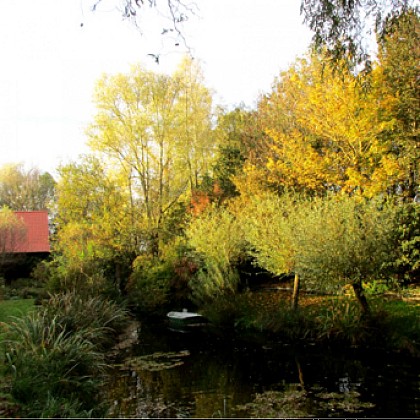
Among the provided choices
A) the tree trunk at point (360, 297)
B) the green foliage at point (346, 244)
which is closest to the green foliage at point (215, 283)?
the green foliage at point (346, 244)

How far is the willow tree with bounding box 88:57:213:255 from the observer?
81.4 feet

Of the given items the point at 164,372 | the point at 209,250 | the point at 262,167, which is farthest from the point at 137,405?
the point at 262,167

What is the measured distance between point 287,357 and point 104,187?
15442 mm

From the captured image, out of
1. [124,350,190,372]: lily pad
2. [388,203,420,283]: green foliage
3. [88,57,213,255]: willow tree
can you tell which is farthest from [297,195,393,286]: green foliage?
[88,57,213,255]: willow tree

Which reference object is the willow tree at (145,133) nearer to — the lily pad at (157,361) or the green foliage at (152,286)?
the green foliage at (152,286)

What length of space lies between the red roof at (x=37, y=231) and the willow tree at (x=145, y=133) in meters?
8.95

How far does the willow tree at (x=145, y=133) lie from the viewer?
24.8m

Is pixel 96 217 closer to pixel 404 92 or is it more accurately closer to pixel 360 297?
pixel 360 297

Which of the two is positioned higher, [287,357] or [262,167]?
[262,167]

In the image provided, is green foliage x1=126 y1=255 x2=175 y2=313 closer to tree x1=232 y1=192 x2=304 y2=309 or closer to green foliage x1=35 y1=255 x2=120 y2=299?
green foliage x1=35 y1=255 x2=120 y2=299

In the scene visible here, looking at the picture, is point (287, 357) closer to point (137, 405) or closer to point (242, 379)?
point (242, 379)

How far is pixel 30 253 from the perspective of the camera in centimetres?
3027

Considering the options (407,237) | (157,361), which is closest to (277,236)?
(407,237)

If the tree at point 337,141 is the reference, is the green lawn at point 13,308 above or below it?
below
